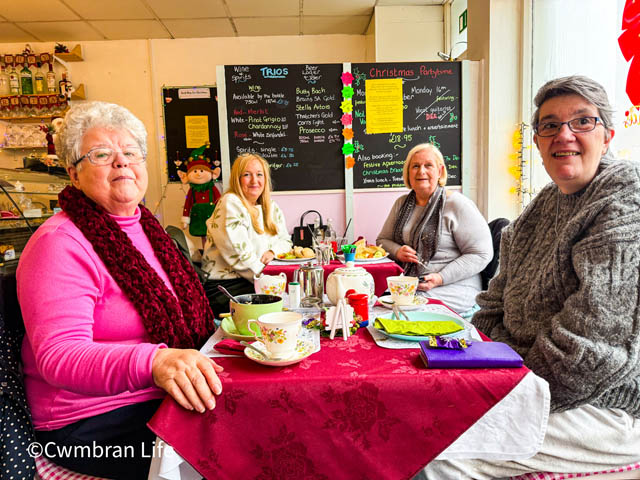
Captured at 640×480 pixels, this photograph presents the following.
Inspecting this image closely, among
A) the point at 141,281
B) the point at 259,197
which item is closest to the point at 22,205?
the point at 259,197

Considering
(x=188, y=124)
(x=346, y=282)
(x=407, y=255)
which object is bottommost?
(x=407, y=255)

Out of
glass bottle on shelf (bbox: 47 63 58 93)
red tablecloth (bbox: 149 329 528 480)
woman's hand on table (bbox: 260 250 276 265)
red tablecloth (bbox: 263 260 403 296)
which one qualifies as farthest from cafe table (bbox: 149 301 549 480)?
glass bottle on shelf (bbox: 47 63 58 93)

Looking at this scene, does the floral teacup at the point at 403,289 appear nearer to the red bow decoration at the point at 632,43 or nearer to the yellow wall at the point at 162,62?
the red bow decoration at the point at 632,43

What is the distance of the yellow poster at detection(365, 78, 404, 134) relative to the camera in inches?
148

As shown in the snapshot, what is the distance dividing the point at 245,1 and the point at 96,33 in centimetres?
218

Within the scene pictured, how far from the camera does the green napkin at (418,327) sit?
1.06 metres

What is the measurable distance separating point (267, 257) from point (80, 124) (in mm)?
1832

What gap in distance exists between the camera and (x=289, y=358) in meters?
0.92

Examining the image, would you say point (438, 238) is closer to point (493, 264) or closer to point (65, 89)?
point (493, 264)

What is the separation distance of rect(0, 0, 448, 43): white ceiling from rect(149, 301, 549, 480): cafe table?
489cm

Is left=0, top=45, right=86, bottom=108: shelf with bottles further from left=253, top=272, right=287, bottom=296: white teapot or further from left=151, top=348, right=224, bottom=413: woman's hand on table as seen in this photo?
left=151, top=348, right=224, bottom=413: woman's hand on table

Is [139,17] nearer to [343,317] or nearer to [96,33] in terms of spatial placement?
[96,33]

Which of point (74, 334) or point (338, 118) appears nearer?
point (74, 334)

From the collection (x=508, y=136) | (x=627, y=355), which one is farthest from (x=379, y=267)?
(x=508, y=136)
